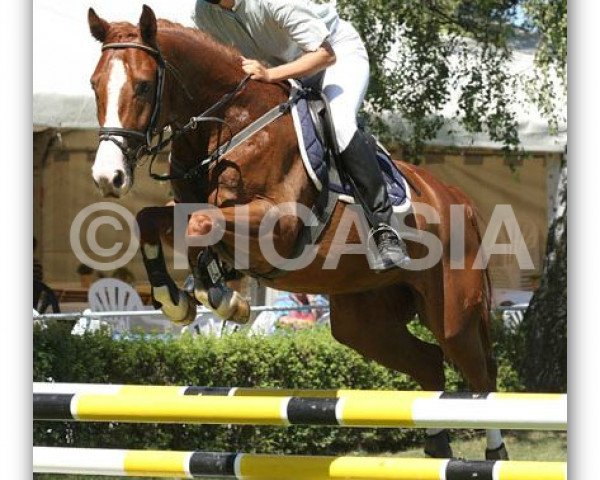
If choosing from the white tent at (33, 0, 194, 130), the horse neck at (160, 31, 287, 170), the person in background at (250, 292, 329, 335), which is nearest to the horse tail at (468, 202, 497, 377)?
the horse neck at (160, 31, 287, 170)

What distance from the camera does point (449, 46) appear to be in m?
9.70

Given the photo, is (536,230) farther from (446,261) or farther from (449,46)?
(446,261)

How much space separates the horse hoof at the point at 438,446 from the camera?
20.8ft

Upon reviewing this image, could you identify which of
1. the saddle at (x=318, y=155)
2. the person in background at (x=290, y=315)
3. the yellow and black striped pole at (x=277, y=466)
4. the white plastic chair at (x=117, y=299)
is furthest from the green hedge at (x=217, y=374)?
the saddle at (x=318, y=155)

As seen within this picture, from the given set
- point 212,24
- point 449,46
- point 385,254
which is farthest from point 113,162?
point 449,46

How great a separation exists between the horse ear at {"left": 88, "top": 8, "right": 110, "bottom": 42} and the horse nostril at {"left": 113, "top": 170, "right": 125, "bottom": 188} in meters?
0.66

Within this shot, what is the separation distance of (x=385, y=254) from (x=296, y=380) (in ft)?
10.6

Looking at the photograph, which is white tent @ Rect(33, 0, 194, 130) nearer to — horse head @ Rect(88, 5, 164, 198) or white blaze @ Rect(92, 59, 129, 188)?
horse head @ Rect(88, 5, 164, 198)

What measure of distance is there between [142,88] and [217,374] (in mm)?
3691

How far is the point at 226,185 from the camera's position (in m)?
5.25

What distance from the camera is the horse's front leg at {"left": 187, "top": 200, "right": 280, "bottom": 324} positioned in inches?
196

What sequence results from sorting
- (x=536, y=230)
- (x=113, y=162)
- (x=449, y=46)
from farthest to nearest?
(x=536, y=230)
(x=449, y=46)
(x=113, y=162)

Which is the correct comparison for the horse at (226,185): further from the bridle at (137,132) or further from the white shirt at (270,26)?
the white shirt at (270,26)
